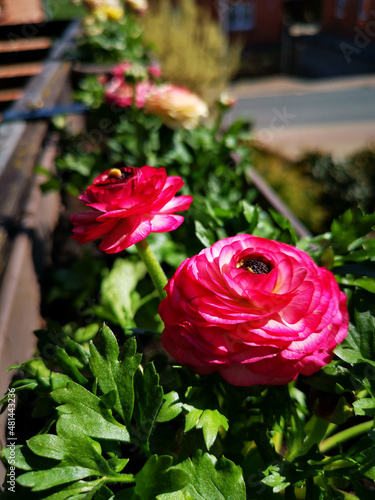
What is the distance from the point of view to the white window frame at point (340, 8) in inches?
656

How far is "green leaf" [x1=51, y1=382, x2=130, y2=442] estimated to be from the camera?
66 cm

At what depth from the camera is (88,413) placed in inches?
26.7

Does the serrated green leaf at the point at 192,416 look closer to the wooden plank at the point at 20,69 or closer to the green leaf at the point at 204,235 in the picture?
the green leaf at the point at 204,235

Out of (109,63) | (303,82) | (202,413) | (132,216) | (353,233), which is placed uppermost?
(132,216)

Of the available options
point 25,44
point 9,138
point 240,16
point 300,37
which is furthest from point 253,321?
point 300,37

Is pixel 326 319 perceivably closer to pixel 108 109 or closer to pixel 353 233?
pixel 353 233

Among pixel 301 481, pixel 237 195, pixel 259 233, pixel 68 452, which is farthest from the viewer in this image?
pixel 237 195

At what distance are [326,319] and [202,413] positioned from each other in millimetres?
246

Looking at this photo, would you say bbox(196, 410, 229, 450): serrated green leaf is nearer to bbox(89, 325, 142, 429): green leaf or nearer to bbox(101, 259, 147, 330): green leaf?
bbox(89, 325, 142, 429): green leaf

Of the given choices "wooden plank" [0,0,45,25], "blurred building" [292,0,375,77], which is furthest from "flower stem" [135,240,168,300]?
"blurred building" [292,0,375,77]

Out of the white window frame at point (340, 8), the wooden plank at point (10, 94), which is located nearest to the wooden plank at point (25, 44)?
the wooden plank at point (10, 94)

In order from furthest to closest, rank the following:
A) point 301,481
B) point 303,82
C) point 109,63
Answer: point 303,82, point 109,63, point 301,481

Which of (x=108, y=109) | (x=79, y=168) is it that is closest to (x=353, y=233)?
(x=79, y=168)

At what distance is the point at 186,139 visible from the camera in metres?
1.96
